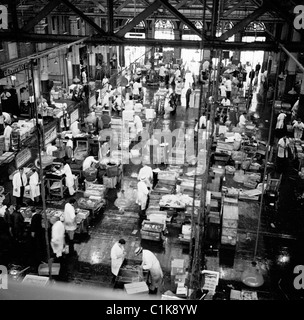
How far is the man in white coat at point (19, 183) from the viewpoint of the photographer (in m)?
11.3

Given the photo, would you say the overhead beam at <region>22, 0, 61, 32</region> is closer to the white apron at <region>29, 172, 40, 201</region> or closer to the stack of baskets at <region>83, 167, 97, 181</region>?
the white apron at <region>29, 172, 40, 201</region>

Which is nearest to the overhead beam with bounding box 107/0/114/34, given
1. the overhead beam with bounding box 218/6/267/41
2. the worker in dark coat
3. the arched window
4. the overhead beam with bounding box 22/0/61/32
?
the overhead beam with bounding box 22/0/61/32

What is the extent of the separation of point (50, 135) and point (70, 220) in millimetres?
7100

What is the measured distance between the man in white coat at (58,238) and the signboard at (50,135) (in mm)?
7006

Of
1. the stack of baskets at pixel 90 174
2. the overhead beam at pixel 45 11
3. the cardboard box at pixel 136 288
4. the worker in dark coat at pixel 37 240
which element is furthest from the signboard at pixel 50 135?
the cardboard box at pixel 136 288

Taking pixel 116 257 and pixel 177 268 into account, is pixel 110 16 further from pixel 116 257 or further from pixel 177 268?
pixel 177 268

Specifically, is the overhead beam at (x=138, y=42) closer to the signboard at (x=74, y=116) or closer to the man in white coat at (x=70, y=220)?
the man in white coat at (x=70, y=220)

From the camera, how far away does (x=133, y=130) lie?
17141 millimetres

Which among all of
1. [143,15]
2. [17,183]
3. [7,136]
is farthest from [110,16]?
[7,136]

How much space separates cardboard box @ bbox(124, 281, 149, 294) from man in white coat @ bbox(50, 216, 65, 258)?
224 centimetres

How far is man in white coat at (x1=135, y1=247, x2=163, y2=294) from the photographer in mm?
8234
